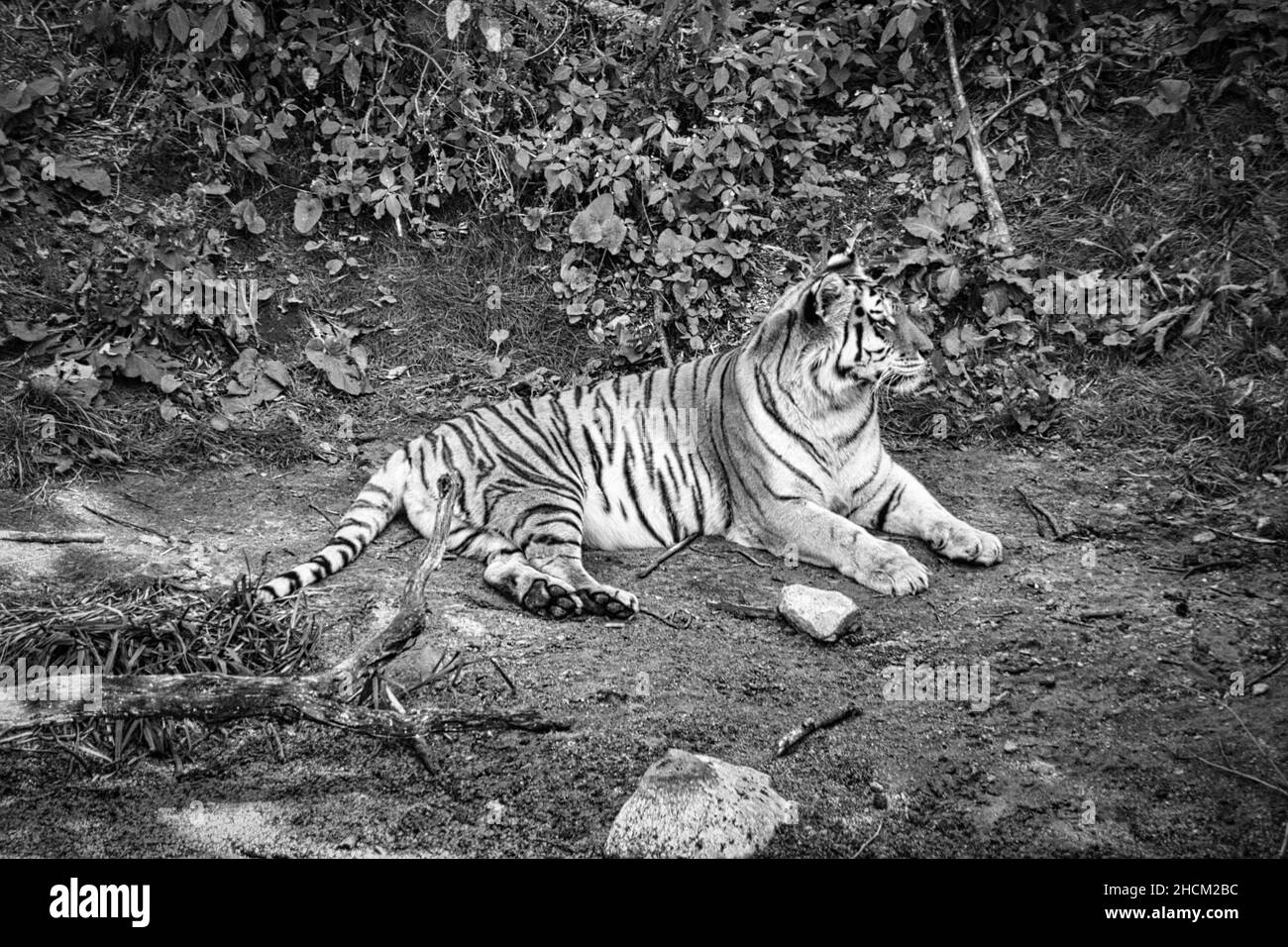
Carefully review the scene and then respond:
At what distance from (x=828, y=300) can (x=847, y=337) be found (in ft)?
0.60

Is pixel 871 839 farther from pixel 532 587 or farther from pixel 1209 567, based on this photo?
pixel 1209 567

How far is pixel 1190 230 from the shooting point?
20.2 ft

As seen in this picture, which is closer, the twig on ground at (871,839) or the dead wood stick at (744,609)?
the twig on ground at (871,839)

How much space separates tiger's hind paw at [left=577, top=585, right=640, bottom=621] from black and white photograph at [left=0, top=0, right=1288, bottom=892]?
0.03 m

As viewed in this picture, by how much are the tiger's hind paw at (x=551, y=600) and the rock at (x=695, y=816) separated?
4.40 feet

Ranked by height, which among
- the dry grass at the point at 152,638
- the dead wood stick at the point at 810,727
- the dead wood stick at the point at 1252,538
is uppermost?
the dead wood stick at the point at 1252,538

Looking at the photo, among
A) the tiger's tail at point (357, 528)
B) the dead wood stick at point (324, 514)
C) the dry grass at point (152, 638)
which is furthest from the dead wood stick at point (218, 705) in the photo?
the dead wood stick at point (324, 514)

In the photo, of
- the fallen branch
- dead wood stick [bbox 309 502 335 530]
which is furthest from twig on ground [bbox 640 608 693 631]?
dead wood stick [bbox 309 502 335 530]

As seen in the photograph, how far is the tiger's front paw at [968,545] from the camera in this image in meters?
4.61

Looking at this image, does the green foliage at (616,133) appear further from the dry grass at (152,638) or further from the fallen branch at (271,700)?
the fallen branch at (271,700)

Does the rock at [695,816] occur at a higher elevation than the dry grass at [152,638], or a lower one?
lower

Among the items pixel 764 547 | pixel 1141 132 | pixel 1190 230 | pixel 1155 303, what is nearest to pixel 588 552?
pixel 764 547

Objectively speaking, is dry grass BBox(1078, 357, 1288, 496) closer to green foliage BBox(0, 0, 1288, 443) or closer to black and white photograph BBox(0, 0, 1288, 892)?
black and white photograph BBox(0, 0, 1288, 892)

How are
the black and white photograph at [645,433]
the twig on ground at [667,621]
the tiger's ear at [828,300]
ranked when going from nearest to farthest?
the black and white photograph at [645,433]
the twig on ground at [667,621]
the tiger's ear at [828,300]
